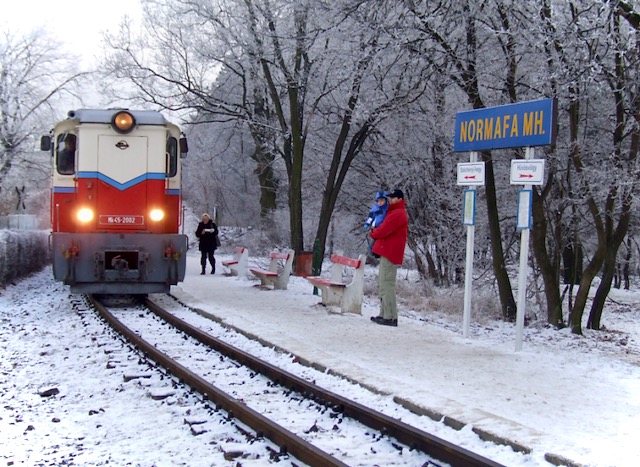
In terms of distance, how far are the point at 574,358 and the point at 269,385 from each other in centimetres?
388

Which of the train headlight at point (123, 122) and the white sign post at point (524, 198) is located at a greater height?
the train headlight at point (123, 122)

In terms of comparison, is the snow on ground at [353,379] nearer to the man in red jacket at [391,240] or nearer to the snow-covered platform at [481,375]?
the snow-covered platform at [481,375]

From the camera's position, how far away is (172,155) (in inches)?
507

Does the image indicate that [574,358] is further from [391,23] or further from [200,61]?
[200,61]

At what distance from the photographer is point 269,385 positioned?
7.04 meters

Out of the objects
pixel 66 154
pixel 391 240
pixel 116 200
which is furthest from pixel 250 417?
pixel 66 154

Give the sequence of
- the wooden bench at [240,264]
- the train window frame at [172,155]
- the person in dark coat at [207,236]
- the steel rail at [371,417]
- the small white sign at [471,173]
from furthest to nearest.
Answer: the person in dark coat at [207,236], the wooden bench at [240,264], the train window frame at [172,155], the small white sign at [471,173], the steel rail at [371,417]

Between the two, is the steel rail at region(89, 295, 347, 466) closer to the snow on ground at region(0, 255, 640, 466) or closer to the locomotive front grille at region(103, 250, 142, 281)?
the snow on ground at region(0, 255, 640, 466)

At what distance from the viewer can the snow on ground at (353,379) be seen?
201 inches

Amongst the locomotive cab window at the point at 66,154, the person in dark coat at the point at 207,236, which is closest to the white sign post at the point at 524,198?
the locomotive cab window at the point at 66,154

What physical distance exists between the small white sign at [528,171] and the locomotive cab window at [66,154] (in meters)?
7.48

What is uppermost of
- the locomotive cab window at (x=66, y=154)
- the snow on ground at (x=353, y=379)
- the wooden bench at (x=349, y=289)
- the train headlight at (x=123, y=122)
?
the train headlight at (x=123, y=122)

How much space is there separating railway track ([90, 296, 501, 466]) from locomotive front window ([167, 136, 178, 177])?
4.61 meters

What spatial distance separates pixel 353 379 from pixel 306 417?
1095 mm
